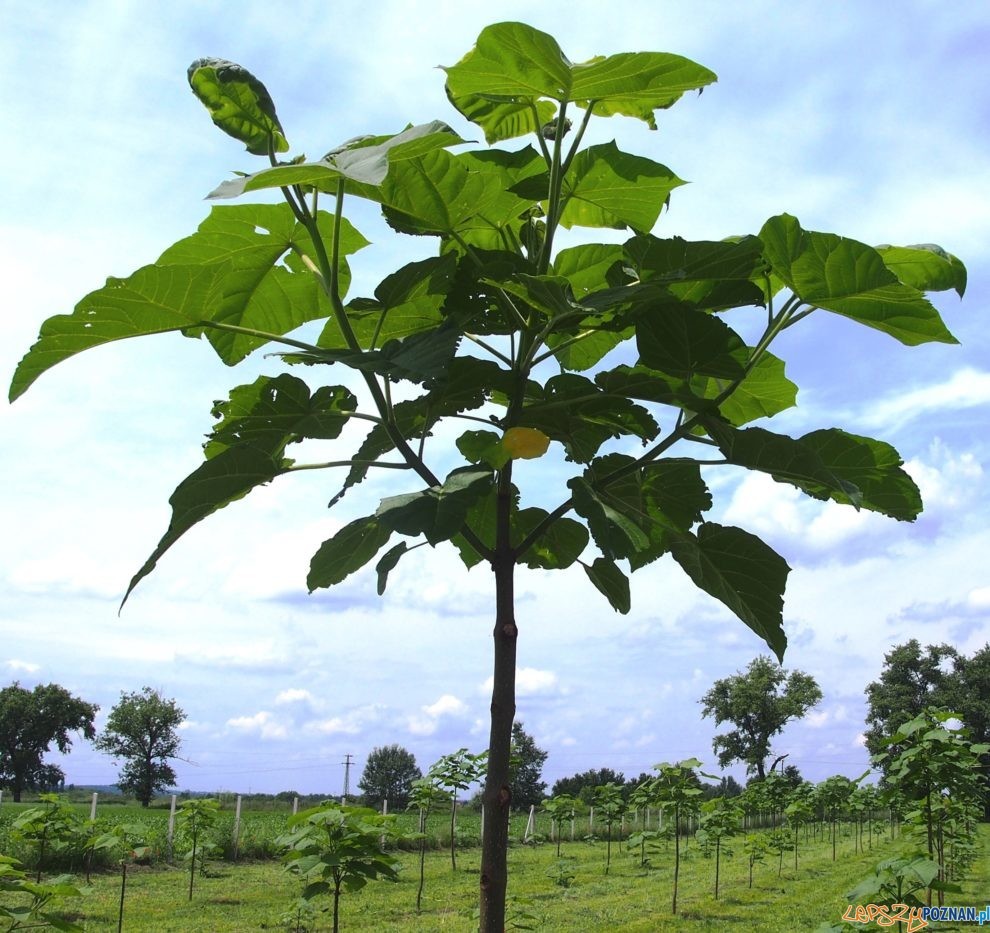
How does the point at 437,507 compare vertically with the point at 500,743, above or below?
above

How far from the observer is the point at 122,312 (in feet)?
3.78

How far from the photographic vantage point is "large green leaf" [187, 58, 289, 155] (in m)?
1.05

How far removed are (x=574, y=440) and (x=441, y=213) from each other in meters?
0.39

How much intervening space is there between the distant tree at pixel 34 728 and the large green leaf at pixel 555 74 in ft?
186

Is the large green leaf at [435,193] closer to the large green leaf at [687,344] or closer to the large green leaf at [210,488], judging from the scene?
the large green leaf at [687,344]

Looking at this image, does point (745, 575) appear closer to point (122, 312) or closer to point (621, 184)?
point (621, 184)

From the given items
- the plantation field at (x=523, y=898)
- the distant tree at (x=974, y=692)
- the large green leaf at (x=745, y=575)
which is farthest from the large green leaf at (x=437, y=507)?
the distant tree at (x=974, y=692)

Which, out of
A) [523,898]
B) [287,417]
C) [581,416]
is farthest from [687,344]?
[523,898]

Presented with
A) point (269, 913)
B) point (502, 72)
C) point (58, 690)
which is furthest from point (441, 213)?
point (58, 690)

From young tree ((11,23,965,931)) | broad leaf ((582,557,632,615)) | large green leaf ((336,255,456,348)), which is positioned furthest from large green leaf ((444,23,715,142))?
broad leaf ((582,557,632,615))

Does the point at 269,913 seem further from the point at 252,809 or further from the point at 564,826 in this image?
the point at 252,809

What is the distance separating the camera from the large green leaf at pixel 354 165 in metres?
0.91

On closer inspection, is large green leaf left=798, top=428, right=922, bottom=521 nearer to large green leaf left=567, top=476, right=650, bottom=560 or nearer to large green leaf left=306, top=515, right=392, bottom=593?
large green leaf left=567, top=476, right=650, bottom=560

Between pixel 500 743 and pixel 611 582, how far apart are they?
1.38ft
